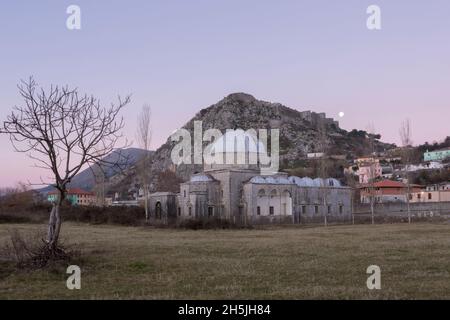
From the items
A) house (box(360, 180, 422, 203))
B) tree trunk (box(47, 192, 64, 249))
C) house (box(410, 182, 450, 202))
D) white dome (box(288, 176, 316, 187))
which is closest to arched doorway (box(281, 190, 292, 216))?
white dome (box(288, 176, 316, 187))

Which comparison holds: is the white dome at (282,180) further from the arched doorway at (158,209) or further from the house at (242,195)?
the arched doorway at (158,209)

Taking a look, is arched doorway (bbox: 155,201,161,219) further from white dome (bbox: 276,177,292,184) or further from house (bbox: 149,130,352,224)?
white dome (bbox: 276,177,292,184)

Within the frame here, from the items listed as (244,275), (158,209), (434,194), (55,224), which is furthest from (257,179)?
(244,275)

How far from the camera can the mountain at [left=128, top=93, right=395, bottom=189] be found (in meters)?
145

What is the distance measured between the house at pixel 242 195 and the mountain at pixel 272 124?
73.5 meters

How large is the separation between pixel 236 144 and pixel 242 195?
642 cm

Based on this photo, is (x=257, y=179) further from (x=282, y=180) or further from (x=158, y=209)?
(x=158, y=209)
